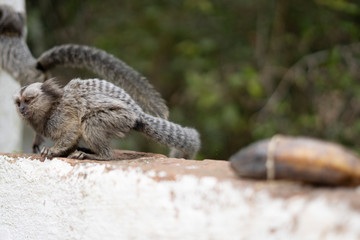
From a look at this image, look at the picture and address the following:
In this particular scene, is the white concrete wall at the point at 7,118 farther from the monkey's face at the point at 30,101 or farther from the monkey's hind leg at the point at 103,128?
the monkey's hind leg at the point at 103,128

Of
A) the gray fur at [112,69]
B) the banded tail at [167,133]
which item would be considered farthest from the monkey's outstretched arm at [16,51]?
the banded tail at [167,133]

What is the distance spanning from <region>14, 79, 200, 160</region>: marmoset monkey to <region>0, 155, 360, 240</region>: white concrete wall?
0.32m

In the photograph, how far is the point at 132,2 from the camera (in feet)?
28.4

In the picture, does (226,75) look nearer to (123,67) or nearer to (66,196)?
(123,67)

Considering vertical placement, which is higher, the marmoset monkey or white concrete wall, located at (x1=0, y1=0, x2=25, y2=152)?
the marmoset monkey

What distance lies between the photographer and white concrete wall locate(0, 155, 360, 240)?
5.88 feet

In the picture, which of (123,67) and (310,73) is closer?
(123,67)

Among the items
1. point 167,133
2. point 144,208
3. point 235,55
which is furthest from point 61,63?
point 235,55

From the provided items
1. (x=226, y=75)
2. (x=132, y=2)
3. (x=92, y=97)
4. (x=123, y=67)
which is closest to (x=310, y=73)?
(x=226, y=75)

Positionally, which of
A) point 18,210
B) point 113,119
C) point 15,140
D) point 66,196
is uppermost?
point 113,119

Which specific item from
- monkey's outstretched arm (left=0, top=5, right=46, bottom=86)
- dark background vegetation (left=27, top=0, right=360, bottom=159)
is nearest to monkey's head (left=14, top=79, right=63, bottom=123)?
monkey's outstretched arm (left=0, top=5, right=46, bottom=86)

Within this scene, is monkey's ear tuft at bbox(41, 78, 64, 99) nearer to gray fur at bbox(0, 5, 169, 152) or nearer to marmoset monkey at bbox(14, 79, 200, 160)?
marmoset monkey at bbox(14, 79, 200, 160)

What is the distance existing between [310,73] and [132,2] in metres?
3.50

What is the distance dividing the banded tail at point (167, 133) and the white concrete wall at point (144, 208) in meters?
0.62
